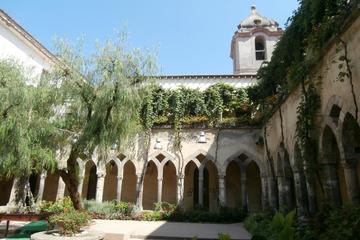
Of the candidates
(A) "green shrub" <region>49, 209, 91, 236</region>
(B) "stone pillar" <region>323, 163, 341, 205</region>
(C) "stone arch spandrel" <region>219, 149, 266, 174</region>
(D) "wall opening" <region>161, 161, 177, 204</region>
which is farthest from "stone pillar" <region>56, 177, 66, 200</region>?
(B) "stone pillar" <region>323, 163, 341, 205</region>

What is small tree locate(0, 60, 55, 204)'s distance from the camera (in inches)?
349

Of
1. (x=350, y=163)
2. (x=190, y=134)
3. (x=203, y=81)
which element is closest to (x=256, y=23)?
(x=203, y=81)

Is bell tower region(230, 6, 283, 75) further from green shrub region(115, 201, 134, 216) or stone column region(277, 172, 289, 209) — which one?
green shrub region(115, 201, 134, 216)

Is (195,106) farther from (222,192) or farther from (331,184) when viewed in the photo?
(331,184)

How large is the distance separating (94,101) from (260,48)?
17.2m

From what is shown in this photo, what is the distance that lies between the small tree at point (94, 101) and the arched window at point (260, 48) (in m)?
14.9

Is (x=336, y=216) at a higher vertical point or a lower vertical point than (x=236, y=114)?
lower

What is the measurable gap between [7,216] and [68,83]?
13.8 feet

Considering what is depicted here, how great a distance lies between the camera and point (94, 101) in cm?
980

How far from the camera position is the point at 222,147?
15.8 metres

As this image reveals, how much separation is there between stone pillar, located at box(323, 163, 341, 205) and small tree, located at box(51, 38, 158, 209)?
587cm

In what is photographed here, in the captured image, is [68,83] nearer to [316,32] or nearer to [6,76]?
[6,76]

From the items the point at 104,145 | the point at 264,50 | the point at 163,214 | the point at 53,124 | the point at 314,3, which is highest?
the point at 264,50

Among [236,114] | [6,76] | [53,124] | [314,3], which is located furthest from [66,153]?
[236,114]
